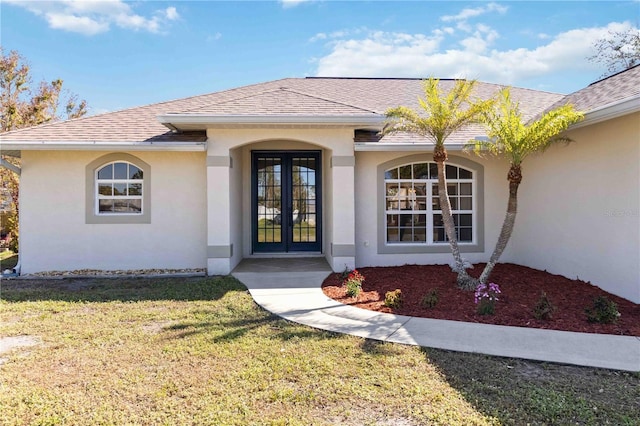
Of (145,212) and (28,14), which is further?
(28,14)

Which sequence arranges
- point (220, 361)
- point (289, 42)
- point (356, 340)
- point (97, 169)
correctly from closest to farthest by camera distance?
point (220, 361)
point (356, 340)
point (97, 169)
point (289, 42)

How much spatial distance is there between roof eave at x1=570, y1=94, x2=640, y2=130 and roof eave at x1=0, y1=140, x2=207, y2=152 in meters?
7.76

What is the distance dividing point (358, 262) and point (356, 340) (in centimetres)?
478

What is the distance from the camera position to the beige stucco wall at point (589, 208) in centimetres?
652

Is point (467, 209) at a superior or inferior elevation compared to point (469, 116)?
inferior

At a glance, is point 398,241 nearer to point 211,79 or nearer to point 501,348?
point 501,348

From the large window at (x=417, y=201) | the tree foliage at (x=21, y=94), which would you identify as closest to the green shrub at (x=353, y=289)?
the large window at (x=417, y=201)

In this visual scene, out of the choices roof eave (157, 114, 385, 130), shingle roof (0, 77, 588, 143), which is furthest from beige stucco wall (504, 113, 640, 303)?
roof eave (157, 114, 385, 130)

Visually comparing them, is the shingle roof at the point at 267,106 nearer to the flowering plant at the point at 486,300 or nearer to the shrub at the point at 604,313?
the flowering plant at the point at 486,300

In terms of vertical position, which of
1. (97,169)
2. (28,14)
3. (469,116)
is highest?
(28,14)

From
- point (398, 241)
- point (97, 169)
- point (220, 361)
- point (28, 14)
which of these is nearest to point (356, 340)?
point (220, 361)

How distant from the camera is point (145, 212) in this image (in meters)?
9.59

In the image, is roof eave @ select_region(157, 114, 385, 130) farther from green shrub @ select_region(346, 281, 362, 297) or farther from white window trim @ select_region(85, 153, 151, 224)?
green shrub @ select_region(346, 281, 362, 297)

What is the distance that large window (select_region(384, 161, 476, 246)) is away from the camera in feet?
32.8
